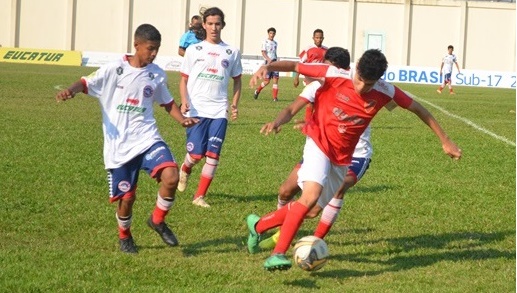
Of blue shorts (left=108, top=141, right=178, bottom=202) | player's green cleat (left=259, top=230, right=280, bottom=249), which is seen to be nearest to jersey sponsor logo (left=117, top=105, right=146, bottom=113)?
blue shorts (left=108, top=141, right=178, bottom=202)

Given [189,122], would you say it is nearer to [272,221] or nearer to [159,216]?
[159,216]

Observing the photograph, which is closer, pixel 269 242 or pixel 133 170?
pixel 269 242

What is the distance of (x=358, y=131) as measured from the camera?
25.3 ft

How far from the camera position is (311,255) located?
7.26m

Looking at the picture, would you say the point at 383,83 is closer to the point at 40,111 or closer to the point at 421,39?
the point at 40,111

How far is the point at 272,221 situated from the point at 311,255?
0.89 metres

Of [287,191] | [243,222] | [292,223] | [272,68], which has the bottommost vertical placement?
[243,222]

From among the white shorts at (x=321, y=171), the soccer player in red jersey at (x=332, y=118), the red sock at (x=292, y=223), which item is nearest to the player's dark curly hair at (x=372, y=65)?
the soccer player in red jersey at (x=332, y=118)

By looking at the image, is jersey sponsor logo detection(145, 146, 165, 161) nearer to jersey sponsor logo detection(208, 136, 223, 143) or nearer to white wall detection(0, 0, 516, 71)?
jersey sponsor logo detection(208, 136, 223, 143)

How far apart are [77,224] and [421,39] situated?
56586 millimetres

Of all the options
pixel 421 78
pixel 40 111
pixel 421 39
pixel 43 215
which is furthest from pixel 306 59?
pixel 421 39

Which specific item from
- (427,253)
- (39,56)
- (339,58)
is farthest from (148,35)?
(39,56)

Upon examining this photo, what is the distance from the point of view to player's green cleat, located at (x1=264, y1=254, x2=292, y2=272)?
7055 millimetres

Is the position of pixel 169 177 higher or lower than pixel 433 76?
lower
